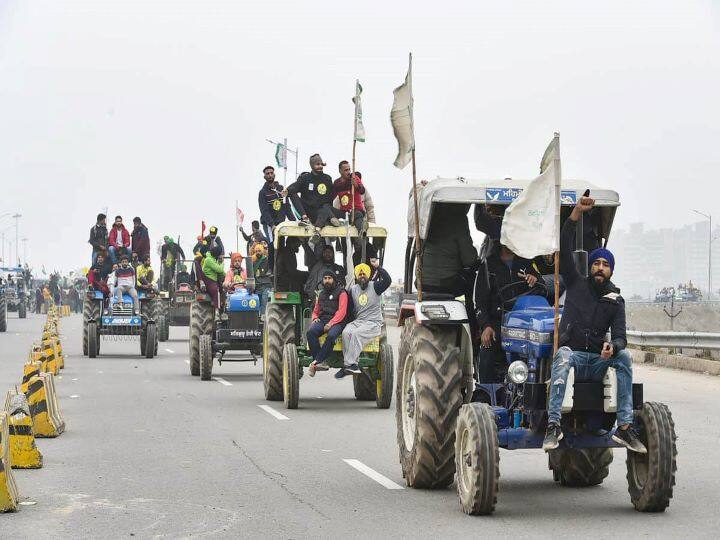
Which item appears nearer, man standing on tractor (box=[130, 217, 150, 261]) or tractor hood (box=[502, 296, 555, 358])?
tractor hood (box=[502, 296, 555, 358])

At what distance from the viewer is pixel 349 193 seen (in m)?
21.1

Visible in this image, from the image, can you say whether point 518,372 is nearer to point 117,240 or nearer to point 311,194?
point 311,194

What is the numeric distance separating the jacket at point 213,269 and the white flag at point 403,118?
15032 mm

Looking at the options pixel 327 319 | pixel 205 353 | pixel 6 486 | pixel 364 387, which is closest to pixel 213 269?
pixel 205 353

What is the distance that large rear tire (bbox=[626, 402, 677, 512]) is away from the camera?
9.45 metres

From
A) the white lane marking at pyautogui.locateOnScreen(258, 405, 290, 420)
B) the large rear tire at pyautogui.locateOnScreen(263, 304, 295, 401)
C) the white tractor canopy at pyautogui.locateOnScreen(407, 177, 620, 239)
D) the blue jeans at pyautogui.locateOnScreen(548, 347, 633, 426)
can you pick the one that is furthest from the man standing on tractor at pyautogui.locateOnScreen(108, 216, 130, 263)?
the blue jeans at pyautogui.locateOnScreen(548, 347, 633, 426)

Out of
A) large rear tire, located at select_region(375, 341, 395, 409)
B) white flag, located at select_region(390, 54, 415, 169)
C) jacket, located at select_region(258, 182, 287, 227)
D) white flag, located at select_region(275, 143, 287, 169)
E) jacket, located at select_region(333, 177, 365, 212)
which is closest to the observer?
white flag, located at select_region(390, 54, 415, 169)

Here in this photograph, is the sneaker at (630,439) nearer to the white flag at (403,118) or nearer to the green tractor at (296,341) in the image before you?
the white flag at (403,118)

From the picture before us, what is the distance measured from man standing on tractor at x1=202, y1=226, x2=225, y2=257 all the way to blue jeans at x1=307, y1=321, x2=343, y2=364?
10.7 meters

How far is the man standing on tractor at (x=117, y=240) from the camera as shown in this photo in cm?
3453

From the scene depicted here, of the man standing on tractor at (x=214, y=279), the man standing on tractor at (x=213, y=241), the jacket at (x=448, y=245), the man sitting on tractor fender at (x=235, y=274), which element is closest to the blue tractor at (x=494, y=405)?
the jacket at (x=448, y=245)

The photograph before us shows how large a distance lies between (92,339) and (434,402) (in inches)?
933

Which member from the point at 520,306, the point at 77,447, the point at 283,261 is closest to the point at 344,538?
the point at 520,306

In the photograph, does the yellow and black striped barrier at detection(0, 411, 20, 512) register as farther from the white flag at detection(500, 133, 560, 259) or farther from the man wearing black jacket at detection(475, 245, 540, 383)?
the white flag at detection(500, 133, 560, 259)
